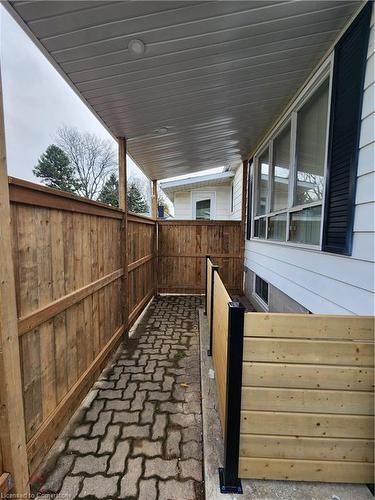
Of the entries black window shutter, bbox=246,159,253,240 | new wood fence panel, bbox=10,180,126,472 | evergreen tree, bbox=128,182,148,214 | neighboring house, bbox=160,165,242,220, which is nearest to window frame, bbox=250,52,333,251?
black window shutter, bbox=246,159,253,240

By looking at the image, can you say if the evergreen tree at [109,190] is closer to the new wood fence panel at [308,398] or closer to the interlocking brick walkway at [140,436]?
the interlocking brick walkway at [140,436]

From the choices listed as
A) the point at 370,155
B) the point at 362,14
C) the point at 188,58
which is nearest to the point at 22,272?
the point at 188,58

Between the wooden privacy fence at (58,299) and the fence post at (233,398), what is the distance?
123cm

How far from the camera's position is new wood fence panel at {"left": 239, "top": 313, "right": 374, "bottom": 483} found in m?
1.48

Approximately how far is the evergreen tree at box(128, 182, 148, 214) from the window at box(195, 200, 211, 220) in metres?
11.5

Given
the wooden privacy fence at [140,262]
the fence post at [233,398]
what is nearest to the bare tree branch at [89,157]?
the wooden privacy fence at [140,262]

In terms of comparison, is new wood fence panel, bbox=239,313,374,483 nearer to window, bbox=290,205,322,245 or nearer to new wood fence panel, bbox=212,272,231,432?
new wood fence panel, bbox=212,272,231,432

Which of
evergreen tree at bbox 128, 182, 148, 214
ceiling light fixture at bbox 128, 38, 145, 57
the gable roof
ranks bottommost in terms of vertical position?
ceiling light fixture at bbox 128, 38, 145, 57

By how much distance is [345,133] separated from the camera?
199cm

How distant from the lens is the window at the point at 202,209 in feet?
31.2

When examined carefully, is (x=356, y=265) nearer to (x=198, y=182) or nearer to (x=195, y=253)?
(x=195, y=253)

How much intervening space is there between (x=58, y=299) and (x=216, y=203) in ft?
25.6

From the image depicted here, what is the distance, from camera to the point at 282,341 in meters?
1.49

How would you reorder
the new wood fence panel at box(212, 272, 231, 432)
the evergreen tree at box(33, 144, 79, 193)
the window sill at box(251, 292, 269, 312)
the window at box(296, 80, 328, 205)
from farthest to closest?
the evergreen tree at box(33, 144, 79, 193)
the window sill at box(251, 292, 269, 312)
the window at box(296, 80, 328, 205)
the new wood fence panel at box(212, 272, 231, 432)
